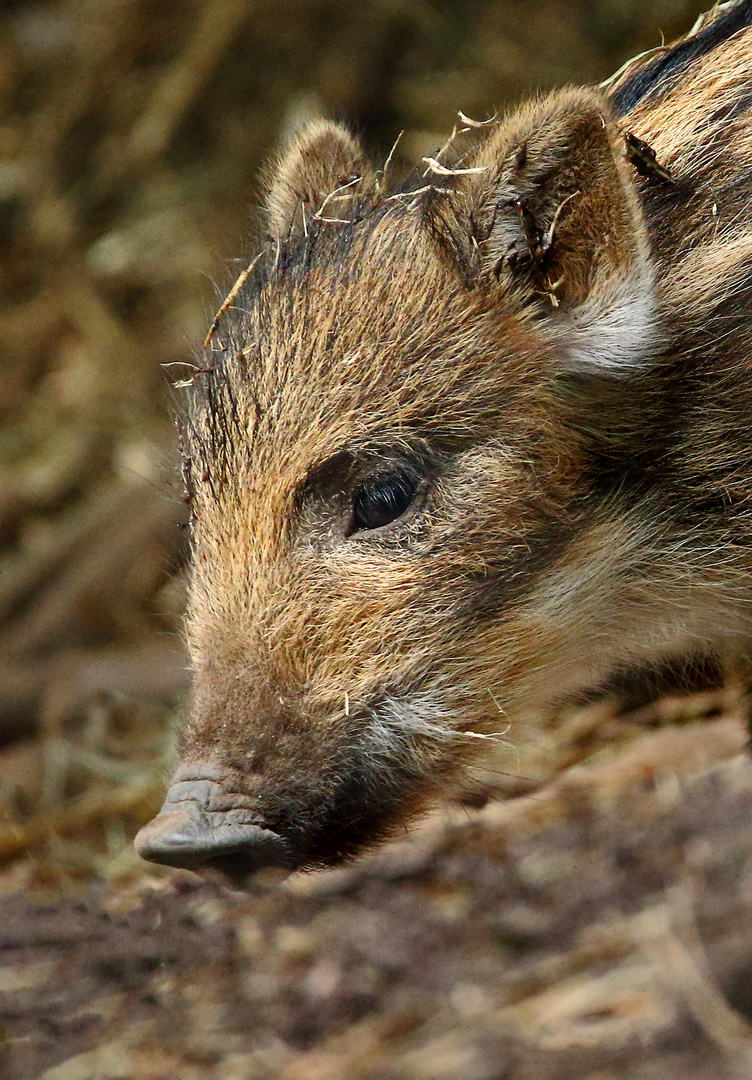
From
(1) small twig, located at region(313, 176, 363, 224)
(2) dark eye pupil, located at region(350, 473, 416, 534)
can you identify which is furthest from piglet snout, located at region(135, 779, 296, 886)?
(1) small twig, located at region(313, 176, 363, 224)

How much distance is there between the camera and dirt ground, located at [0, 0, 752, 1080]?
244cm

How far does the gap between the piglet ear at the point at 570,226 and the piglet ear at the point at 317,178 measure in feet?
1.17

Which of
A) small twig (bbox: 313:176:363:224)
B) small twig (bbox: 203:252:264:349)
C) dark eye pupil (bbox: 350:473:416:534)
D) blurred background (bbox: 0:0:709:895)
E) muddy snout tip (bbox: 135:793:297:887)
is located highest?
blurred background (bbox: 0:0:709:895)

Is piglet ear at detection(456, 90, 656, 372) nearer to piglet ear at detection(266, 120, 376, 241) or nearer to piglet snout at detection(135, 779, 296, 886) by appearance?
piglet ear at detection(266, 120, 376, 241)

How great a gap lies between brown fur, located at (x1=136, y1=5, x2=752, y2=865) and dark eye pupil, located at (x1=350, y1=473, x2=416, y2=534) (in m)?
0.02

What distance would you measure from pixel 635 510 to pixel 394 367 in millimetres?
504

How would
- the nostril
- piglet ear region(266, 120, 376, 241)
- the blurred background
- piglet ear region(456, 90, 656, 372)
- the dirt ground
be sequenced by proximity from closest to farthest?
the nostril → piglet ear region(456, 90, 656, 372) → the dirt ground → piglet ear region(266, 120, 376, 241) → the blurred background

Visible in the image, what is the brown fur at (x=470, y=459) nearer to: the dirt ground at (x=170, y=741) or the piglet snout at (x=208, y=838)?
the piglet snout at (x=208, y=838)

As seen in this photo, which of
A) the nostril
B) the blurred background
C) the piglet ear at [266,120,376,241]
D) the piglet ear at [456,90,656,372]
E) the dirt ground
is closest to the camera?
the nostril

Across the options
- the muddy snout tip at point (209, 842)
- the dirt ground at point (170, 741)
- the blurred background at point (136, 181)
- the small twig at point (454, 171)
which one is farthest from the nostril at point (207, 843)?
the blurred background at point (136, 181)

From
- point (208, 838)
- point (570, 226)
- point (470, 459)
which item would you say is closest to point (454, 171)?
point (570, 226)

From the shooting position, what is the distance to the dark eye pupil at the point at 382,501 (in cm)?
225

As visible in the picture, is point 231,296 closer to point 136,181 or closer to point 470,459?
point 470,459

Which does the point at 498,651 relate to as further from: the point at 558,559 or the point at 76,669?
the point at 76,669
